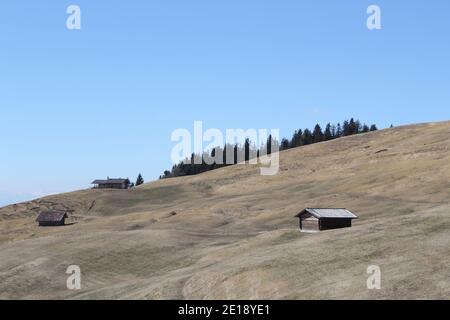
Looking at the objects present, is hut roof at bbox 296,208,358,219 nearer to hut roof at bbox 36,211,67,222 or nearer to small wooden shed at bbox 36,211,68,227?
small wooden shed at bbox 36,211,68,227

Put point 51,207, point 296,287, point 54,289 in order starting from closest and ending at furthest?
1. point 296,287
2. point 54,289
3. point 51,207

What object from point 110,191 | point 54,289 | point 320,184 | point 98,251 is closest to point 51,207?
point 110,191

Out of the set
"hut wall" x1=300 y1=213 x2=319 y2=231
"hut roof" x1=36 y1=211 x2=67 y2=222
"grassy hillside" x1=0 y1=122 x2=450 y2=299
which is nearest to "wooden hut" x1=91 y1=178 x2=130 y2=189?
"grassy hillside" x1=0 y1=122 x2=450 y2=299

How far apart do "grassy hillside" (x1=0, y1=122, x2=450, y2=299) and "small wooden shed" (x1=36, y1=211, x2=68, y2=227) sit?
200 cm

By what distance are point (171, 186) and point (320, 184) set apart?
54928 mm

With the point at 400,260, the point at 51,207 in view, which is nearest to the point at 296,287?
the point at 400,260

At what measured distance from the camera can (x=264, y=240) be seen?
62906mm

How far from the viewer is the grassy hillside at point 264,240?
1655 inches
